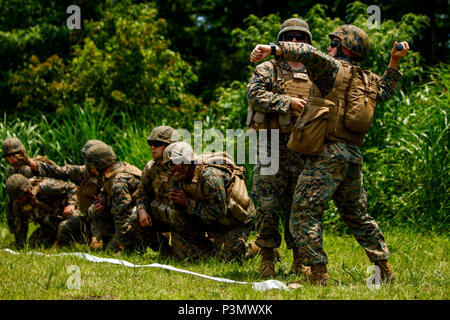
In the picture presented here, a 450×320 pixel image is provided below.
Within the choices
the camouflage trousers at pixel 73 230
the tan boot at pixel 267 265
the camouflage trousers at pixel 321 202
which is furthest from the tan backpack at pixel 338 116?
the camouflage trousers at pixel 73 230

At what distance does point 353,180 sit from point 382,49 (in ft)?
16.5

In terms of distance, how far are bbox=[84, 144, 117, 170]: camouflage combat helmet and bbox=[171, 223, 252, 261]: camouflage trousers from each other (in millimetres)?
1415

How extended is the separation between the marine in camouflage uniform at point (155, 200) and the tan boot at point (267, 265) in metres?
1.53

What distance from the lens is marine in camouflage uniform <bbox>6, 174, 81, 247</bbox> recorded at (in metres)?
7.98

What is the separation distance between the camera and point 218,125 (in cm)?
1038

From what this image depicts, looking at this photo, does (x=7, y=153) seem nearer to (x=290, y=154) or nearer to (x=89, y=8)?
(x=290, y=154)

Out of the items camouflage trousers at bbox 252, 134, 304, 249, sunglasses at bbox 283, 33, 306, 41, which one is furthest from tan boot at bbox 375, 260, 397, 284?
sunglasses at bbox 283, 33, 306, 41

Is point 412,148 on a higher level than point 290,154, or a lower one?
lower

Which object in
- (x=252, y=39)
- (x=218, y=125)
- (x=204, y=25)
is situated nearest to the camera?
(x=252, y=39)

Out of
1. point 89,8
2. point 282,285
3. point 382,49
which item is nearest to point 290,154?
point 282,285

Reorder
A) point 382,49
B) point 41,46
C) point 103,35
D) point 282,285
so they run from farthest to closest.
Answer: point 41,46
point 103,35
point 382,49
point 282,285

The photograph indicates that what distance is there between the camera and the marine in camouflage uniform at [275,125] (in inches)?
210

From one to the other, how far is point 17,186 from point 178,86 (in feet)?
17.3

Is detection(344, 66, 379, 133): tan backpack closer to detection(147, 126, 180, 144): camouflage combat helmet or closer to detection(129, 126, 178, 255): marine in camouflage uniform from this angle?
detection(129, 126, 178, 255): marine in camouflage uniform
